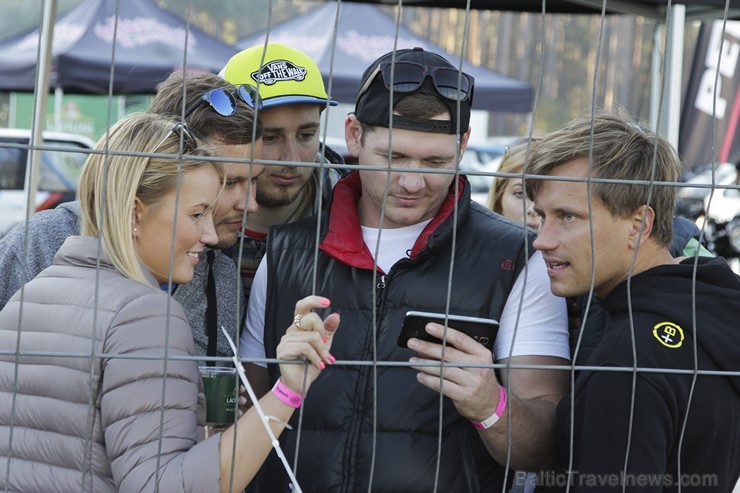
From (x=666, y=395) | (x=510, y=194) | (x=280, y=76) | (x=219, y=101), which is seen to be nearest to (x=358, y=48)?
(x=510, y=194)

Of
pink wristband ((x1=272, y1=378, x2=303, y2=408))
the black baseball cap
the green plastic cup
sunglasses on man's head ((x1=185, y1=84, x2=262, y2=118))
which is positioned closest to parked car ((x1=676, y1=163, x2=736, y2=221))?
the black baseball cap

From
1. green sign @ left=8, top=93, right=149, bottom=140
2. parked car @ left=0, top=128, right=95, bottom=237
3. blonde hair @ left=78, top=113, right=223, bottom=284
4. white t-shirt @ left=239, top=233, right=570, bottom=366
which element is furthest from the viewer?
green sign @ left=8, top=93, right=149, bottom=140

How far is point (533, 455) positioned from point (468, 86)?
93 centimetres

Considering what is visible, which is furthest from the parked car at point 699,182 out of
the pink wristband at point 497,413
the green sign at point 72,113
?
the green sign at point 72,113

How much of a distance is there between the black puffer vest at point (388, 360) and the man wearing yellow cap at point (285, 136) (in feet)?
1.82

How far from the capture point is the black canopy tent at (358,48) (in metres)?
9.52

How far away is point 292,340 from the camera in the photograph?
1898 millimetres

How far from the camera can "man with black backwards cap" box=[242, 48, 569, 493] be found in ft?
7.09

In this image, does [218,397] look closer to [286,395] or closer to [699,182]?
[286,395]

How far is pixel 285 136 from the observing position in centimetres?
311

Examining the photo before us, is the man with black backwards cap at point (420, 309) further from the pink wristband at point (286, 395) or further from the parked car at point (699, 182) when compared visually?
the parked car at point (699, 182)

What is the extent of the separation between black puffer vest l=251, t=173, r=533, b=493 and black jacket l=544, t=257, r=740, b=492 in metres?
0.28

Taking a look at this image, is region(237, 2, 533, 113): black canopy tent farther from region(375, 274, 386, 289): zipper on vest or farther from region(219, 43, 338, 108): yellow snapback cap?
region(375, 274, 386, 289): zipper on vest

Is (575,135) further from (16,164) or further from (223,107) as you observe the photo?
(16,164)
